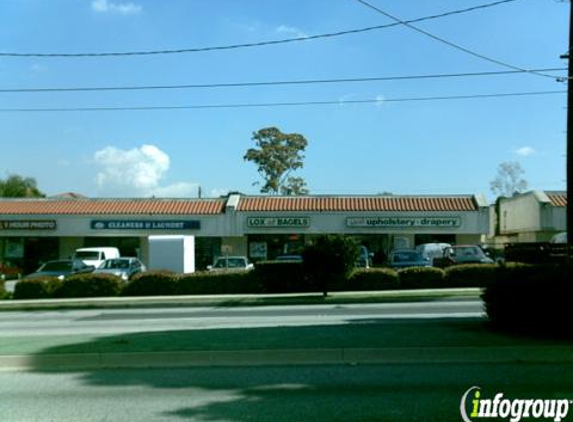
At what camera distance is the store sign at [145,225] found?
43312 mm

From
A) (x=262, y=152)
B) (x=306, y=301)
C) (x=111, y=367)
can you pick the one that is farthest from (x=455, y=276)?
(x=262, y=152)

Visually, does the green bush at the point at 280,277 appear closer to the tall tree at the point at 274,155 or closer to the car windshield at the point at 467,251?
the car windshield at the point at 467,251

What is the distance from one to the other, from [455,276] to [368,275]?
3.32 meters

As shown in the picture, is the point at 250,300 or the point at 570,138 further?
the point at 250,300

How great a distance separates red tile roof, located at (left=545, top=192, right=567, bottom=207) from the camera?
145 feet

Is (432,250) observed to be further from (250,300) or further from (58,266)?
(58,266)

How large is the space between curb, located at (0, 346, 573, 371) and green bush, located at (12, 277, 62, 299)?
18.0m

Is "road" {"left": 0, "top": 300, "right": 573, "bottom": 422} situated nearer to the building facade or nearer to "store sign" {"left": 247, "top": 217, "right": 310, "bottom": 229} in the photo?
"store sign" {"left": 247, "top": 217, "right": 310, "bottom": 229}

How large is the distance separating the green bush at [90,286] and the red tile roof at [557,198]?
92.8 feet

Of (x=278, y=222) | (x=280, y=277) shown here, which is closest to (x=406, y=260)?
(x=280, y=277)

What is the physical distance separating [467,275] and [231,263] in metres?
11.5

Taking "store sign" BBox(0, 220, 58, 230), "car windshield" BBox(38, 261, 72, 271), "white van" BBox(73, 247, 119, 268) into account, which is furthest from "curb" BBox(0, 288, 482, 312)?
"store sign" BBox(0, 220, 58, 230)

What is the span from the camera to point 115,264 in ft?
110

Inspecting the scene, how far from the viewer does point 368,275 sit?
27.3 metres
